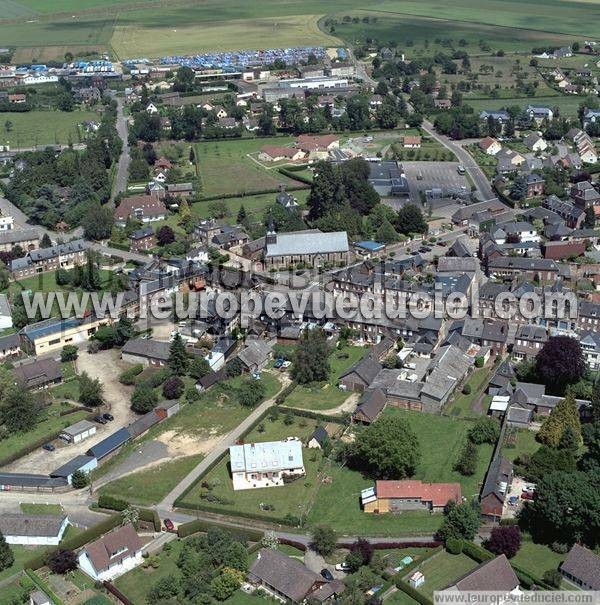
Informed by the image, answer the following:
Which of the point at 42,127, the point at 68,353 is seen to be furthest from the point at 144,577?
the point at 42,127

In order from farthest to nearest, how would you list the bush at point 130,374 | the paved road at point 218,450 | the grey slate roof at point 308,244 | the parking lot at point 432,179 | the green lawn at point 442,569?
the parking lot at point 432,179 < the grey slate roof at point 308,244 < the bush at point 130,374 < the paved road at point 218,450 < the green lawn at point 442,569

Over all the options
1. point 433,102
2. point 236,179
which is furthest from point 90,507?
point 433,102

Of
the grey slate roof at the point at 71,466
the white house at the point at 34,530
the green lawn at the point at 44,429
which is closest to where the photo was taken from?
the white house at the point at 34,530

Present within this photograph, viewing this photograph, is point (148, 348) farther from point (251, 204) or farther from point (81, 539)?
point (251, 204)

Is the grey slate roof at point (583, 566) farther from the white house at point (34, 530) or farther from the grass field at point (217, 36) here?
the grass field at point (217, 36)

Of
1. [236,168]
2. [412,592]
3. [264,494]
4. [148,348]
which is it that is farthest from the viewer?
[236,168]

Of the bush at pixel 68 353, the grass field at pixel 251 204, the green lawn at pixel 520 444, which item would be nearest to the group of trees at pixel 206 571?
the green lawn at pixel 520 444

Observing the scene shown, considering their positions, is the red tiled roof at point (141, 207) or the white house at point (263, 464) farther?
the red tiled roof at point (141, 207)
